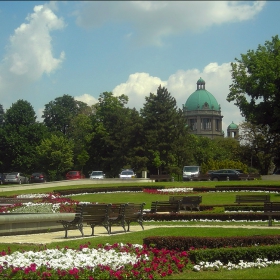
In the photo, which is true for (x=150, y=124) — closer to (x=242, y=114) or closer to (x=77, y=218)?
(x=242, y=114)

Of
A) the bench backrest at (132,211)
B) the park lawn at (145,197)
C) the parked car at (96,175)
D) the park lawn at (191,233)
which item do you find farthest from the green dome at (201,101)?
the park lawn at (191,233)

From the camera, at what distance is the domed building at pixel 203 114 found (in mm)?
140625

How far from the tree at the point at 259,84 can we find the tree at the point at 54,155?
24.4 metres

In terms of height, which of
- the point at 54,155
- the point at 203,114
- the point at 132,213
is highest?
the point at 203,114

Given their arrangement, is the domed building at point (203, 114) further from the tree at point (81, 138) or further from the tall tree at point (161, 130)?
the tall tree at point (161, 130)

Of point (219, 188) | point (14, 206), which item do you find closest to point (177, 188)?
point (219, 188)

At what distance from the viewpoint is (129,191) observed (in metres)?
37.8

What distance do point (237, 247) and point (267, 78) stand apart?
127ft

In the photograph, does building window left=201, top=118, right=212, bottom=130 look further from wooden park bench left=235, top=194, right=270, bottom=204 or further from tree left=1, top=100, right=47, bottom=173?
wooden park bench left=235, top=194, right=270, bottom=204

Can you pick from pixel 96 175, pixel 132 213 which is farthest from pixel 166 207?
pixel 96 175

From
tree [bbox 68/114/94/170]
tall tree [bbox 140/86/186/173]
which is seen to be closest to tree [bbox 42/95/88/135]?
tree [bbox 68/114/94/170]

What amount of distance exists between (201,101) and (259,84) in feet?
306

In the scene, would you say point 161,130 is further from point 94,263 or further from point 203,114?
point 203,114

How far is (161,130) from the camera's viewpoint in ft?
220
